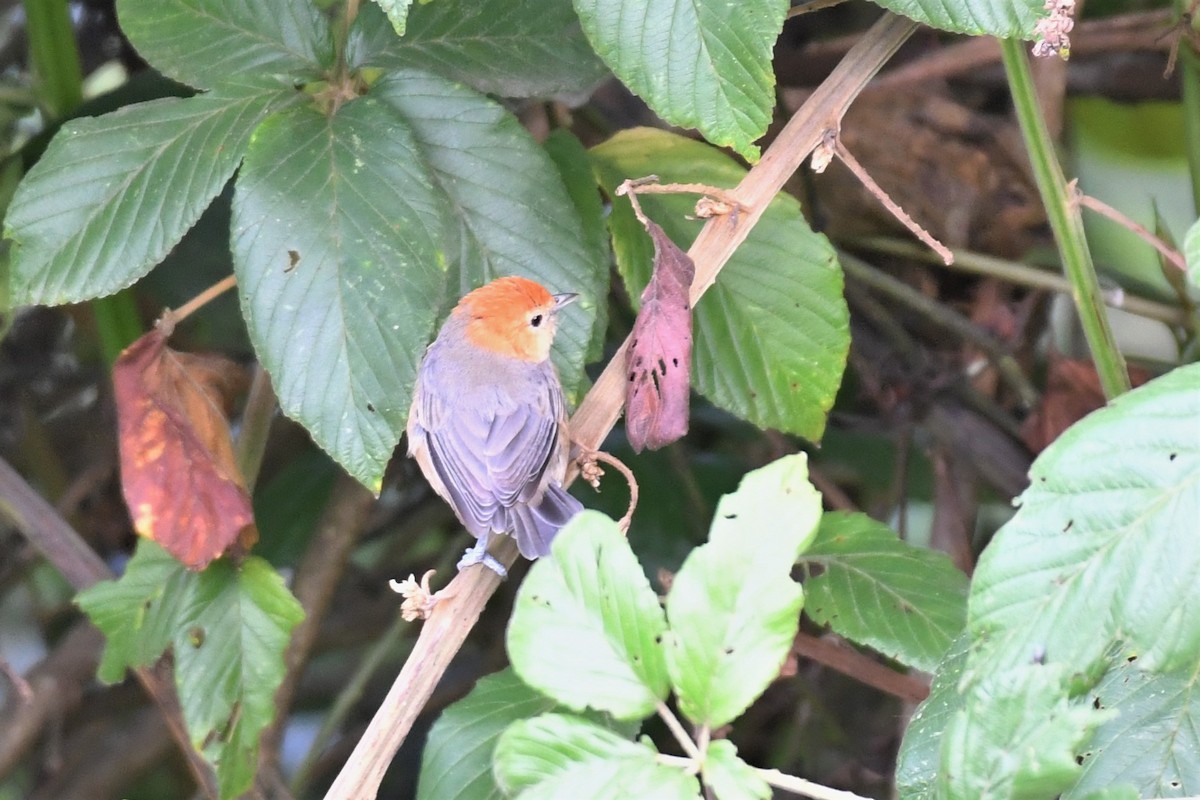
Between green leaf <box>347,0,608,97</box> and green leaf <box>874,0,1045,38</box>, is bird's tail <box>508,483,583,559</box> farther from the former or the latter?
green leaf <box>874,0,1045,38</box>

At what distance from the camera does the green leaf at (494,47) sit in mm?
1631

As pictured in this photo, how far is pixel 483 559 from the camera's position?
5.27ft

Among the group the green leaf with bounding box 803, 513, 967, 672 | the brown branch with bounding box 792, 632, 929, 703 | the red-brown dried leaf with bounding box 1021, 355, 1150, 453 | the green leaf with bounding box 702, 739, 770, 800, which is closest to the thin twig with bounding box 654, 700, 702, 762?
the green leaf with bounding box 702, 739, 770, 800

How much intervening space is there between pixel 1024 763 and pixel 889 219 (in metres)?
1.98

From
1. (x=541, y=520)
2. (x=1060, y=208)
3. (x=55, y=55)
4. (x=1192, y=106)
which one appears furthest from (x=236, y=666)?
(x=1192, y=106)

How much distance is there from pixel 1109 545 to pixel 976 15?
666 millimetres

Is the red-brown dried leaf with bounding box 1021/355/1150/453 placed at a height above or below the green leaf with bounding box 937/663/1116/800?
below

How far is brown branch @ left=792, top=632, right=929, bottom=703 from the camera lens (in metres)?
1.93

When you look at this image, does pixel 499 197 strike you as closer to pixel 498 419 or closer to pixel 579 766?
pixel 498 419

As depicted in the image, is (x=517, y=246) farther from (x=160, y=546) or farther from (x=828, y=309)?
(x=160, y=546)

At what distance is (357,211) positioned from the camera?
1478 mm

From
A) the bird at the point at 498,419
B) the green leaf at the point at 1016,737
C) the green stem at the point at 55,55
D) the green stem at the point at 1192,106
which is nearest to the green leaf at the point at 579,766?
the green leaf at the point at 1016,737

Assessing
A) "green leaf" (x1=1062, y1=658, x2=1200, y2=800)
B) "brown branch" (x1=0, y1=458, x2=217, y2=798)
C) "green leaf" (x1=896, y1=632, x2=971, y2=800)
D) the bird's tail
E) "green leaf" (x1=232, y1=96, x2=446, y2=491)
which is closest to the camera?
"green leaf" (x1=1062, y1=658, x2=1200, y2=800)

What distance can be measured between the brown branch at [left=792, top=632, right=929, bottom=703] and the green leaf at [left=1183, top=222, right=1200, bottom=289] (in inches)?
39.5
